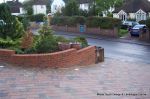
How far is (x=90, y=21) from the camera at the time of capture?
41.3m

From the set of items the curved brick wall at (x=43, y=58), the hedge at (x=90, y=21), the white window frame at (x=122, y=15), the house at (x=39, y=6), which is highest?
the house at (x=39, y=6)

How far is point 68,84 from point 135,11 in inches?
2048

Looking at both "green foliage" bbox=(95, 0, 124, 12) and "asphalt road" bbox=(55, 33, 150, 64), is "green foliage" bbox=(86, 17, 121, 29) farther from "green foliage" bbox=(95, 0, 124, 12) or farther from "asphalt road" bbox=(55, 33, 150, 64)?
"asphalt road" bbox=(55, 33, 150, 64)

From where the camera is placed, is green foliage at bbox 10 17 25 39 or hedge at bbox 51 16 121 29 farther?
hedge at bbox 51 16 121 29

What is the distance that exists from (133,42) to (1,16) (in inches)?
812

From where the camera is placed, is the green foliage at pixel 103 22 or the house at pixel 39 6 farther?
the house at pixel 39 6

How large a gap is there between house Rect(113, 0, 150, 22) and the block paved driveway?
48940mm

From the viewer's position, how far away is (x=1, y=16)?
14.2m

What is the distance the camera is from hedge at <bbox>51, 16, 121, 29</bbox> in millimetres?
38125

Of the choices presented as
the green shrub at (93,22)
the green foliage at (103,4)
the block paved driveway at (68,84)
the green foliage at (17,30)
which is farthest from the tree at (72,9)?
the block paved driveway at (68,84)

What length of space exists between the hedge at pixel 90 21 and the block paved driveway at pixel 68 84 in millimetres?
27068

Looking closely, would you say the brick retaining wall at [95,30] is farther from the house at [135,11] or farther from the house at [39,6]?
the house at [39,6]

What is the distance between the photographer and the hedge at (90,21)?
125 feet

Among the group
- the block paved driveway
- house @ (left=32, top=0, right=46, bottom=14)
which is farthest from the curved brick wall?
house @ (left=32, top=0, right=46, bottom=14)
